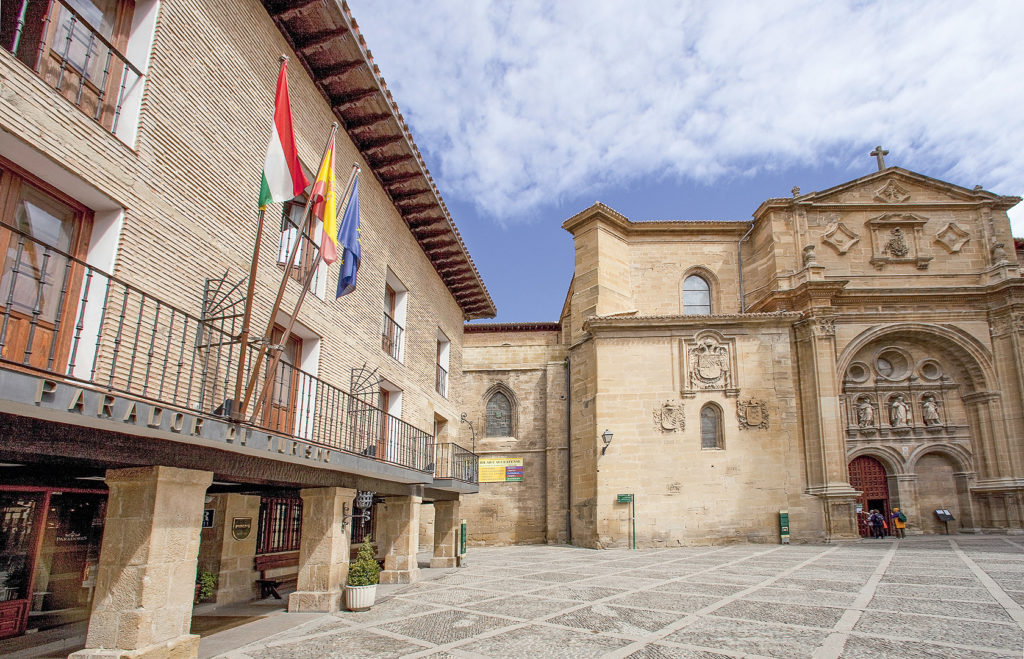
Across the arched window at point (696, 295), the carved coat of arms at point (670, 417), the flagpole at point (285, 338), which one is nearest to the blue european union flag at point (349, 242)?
the flagpole at point (285, 338)

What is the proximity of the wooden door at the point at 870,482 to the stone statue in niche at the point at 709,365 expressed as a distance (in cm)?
619

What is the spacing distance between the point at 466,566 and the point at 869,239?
1836cm

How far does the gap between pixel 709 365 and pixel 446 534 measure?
10.1 meters

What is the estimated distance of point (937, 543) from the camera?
17.6m

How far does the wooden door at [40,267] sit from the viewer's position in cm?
460

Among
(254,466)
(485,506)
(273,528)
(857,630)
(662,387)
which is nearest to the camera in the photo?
(254,466)

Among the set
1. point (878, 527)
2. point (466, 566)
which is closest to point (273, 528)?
point (466, 566)

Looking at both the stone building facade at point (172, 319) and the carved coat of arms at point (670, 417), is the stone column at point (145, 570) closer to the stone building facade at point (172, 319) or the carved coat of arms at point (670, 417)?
the stone building facade at point (172, 319)

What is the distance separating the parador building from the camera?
16.4ft

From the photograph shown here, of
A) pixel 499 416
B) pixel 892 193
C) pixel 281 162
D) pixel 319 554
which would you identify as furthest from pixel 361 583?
pixel 892 193

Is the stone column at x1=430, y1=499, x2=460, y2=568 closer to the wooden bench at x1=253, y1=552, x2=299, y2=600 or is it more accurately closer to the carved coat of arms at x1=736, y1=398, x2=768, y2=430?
the wooden bench at x1=253, y1=552, x2=299, y2=600

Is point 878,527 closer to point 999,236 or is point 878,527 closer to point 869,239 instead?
point 869,239

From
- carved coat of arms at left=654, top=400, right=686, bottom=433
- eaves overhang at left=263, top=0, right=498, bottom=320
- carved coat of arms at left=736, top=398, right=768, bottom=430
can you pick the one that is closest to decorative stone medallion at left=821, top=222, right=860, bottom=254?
carved coat of arms at left=736, top=398, right=768, bottom=430

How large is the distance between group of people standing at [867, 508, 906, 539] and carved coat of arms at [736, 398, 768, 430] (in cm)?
506
